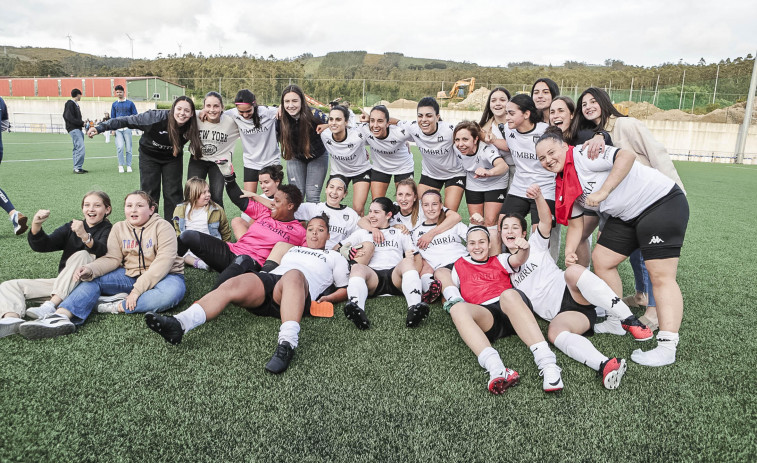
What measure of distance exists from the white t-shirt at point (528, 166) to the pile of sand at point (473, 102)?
34.2 metres

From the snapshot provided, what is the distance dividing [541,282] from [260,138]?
400 centimetres

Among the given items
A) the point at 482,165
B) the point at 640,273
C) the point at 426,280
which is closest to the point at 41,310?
the point at 426,280

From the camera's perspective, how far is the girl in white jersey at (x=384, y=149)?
18.3ft

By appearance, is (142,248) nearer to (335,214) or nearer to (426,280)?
(335,214)

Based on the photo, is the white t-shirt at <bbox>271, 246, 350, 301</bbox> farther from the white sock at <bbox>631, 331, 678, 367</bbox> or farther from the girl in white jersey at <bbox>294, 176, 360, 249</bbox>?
the white sock at <bbox>631, 331, 678, 367</bbox>

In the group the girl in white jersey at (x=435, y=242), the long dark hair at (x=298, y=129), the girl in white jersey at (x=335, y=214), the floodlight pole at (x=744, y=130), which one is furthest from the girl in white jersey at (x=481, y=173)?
the floodlight pole at (x=744, y=130)

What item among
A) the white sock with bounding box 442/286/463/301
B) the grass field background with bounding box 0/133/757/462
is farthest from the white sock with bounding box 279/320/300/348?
the white sock with bounding box 442/286/463/301

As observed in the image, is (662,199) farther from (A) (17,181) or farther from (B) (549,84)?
(A) (17,181)

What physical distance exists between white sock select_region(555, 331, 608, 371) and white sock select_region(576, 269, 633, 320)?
0.93ft

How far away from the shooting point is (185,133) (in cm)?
559

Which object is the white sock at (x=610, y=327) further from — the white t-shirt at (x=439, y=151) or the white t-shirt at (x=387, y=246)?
the white t-shirt at (x=439, y=151)

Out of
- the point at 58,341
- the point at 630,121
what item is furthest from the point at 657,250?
the point at 58,341

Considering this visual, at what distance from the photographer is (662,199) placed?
10.9 feet

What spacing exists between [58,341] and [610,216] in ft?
13.5
